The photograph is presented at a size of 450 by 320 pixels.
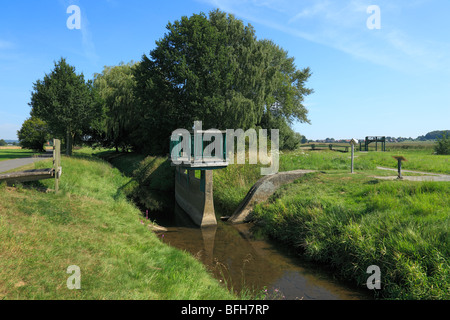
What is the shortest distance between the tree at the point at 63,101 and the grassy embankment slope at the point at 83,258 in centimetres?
1953

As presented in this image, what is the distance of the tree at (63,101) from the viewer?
25125 millimetres

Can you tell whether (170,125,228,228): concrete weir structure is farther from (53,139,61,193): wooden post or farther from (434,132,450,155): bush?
(434,132,450,155): bush

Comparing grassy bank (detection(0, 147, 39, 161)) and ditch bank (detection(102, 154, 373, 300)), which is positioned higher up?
grassy bank (detection(0, 147, 39, 161))

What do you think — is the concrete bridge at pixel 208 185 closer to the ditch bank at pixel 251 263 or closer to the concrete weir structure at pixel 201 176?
the concrete weir structure at pixel 201 176

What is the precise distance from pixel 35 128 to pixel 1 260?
48477 mm

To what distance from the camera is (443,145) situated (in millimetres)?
28906

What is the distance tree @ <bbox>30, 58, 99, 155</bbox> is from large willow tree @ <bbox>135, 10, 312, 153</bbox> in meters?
5.66

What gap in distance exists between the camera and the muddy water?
21.6 ft

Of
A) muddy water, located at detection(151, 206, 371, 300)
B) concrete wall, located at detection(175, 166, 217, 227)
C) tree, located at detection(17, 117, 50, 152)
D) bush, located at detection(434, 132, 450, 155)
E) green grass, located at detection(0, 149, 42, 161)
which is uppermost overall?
tree, located at detection(17, 117, 50, 152)

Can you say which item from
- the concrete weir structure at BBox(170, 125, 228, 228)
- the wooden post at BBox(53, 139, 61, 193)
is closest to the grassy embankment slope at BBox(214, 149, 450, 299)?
the concrete weir structure at BBox(170, 125, 228, 228)

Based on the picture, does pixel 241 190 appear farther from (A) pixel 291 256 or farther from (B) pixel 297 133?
(B) pixel 297 133

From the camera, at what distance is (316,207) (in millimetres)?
9961

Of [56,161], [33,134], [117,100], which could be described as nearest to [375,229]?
[56,161]

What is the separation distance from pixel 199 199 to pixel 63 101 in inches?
788
